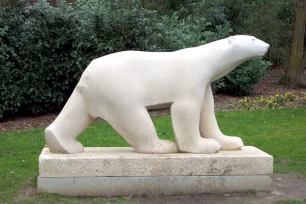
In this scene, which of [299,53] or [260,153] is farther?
[299,53]

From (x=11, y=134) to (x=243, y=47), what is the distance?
6.36m

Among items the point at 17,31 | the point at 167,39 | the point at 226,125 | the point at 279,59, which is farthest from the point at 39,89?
the point at 279,59

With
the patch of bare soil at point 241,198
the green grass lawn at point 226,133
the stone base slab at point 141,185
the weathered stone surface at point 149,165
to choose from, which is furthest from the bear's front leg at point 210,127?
the green grass lawn at point 226,133

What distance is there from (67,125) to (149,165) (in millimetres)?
1154

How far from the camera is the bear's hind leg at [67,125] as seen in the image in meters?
6.35

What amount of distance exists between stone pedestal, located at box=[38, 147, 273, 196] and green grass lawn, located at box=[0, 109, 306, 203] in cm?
25

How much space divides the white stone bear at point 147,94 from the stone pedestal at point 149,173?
0.22 meters

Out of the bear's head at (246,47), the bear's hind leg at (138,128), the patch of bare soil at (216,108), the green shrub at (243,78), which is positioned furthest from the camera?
the green shrub at (243,78)

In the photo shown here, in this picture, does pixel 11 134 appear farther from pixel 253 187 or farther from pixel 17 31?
pixel 253 187

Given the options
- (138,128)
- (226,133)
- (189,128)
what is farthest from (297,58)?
(138,128)

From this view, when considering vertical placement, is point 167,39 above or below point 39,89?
above

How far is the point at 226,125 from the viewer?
11.3 metres

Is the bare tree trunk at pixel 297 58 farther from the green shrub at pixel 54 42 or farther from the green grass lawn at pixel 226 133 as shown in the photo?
the green shrub at pixel 54 42

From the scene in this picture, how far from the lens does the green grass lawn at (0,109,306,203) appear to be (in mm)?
7180
